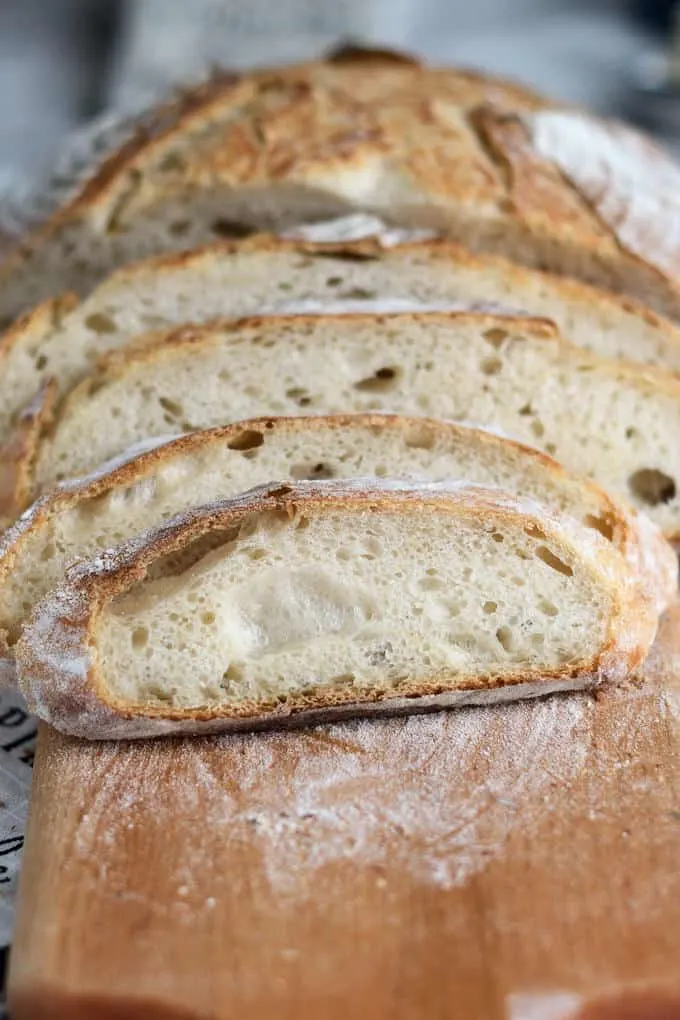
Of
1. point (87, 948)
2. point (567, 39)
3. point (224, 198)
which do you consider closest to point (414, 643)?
point (87, 948)

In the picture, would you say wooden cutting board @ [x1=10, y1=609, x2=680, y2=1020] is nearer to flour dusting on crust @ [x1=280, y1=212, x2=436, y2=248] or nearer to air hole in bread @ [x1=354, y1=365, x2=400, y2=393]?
air hole in bread @ [x1=354, y1=365, x2=400, y2=393]

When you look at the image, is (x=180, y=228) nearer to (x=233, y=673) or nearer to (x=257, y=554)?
(x=257, y=554)

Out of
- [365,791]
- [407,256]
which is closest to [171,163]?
[407,256]

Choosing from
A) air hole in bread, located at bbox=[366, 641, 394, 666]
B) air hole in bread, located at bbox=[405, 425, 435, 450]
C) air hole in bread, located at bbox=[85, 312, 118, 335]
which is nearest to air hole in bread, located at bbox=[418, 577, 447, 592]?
air hole in bread, located at bbox=[366, 641, 394, 666]

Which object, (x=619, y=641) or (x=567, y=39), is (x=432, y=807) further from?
(x=567, y=39)

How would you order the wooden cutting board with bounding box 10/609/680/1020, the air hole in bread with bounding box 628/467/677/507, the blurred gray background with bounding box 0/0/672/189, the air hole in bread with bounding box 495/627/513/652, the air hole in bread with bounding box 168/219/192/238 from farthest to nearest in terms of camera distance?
1. the blurred gray background with bounding box 0/0/672/189
2. the air hole in bread with bounding box 168/219/192/238
3. the air hole in bread with bounding box 628/467/677/507
4. the air hole in bread with bounding box 495/627/513/652
5. the wooden cutting board with bounding box 10/609/680/1020

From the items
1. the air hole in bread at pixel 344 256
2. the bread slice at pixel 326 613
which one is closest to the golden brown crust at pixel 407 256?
the air hole in bread at pixel 344 256
